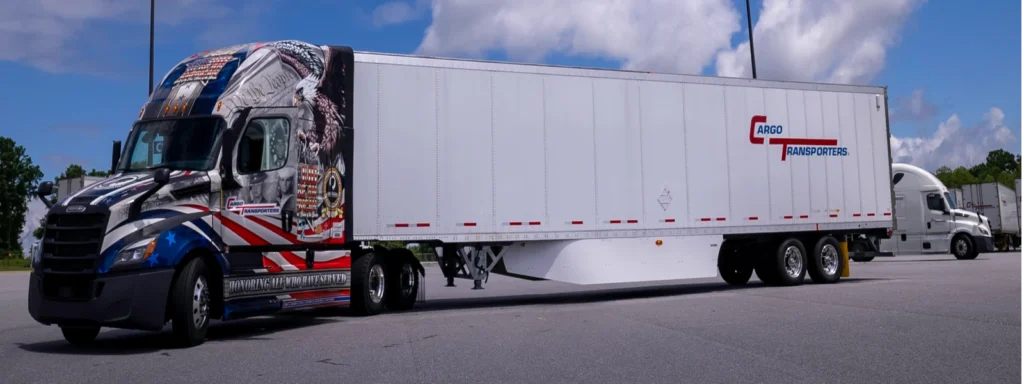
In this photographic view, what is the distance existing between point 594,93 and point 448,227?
365 centimetres

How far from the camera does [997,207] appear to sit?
39.4 m

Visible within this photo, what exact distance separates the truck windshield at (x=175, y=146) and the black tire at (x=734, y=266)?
1090cm

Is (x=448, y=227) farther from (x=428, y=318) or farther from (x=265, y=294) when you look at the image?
(x=265, y=294)

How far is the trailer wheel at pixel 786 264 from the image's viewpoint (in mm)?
18047

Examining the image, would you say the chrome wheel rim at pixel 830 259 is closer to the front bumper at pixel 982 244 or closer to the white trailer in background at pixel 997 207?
the front bumper at pixel 982 244

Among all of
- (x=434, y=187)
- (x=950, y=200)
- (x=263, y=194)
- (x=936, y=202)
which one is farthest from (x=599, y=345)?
(x=950, y=200)

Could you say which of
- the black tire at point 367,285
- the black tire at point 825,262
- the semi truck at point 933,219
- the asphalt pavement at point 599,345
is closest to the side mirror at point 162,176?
the asphalt pavement at point 599,345

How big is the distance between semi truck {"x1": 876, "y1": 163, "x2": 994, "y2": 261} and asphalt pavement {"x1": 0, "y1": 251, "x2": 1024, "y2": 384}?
53.5 ft

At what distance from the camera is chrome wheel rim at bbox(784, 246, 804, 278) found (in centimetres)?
1830

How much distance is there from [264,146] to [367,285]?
9.62ft

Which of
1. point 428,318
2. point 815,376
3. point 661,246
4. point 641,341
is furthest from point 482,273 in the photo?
point 815,376

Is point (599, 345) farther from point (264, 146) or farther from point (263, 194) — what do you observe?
point (264, 146)

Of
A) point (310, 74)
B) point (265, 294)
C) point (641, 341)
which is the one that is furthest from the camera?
point (310, 74)

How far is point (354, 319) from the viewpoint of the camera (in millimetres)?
13695
